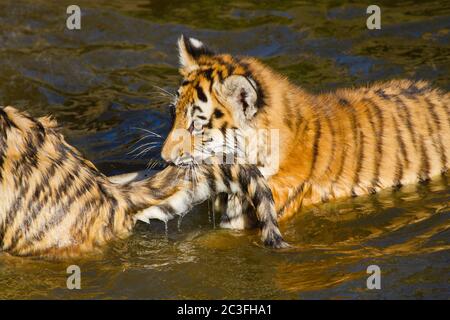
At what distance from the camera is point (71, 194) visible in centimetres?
570

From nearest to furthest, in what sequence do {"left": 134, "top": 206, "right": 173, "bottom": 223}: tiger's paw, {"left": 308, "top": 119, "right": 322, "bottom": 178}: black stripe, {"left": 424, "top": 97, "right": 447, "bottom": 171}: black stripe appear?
1. {"left": 134, "top": 206, "right": 173, "bottom": 223}: tiger's paw
2. {"left": 308, "top": 119, "right": 322, "bottom": 178}: black stripe
3. {"left": 424, "top": 97, "right": 447, "bottom": 171}: black stripe

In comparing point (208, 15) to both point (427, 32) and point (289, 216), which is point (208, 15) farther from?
point (289, 216)

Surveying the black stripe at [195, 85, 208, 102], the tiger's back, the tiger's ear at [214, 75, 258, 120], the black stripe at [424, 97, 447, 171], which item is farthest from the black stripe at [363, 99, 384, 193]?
the black stripe at [195, 85, 208, 102]

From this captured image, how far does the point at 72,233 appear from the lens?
5.73 metres

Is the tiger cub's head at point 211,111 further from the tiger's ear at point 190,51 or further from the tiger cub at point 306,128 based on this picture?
→ the tiger's ear at point 190,51

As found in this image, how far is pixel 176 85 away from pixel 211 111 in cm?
266

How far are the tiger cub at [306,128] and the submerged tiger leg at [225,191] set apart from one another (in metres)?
0.57

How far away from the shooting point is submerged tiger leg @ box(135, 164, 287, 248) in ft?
18.2

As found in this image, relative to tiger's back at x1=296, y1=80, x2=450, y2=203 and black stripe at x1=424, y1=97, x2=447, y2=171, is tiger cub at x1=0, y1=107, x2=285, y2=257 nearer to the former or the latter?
tiger's back at x1=296, y1=80, x2=450, y2=203

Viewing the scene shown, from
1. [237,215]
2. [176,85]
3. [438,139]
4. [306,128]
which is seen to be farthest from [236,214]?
[176,85]

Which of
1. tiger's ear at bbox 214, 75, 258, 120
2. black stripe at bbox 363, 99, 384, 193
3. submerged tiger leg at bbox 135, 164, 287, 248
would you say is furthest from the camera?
black stripe at bbox 363, 99, 384, 193

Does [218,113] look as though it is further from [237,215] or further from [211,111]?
[237,215]
